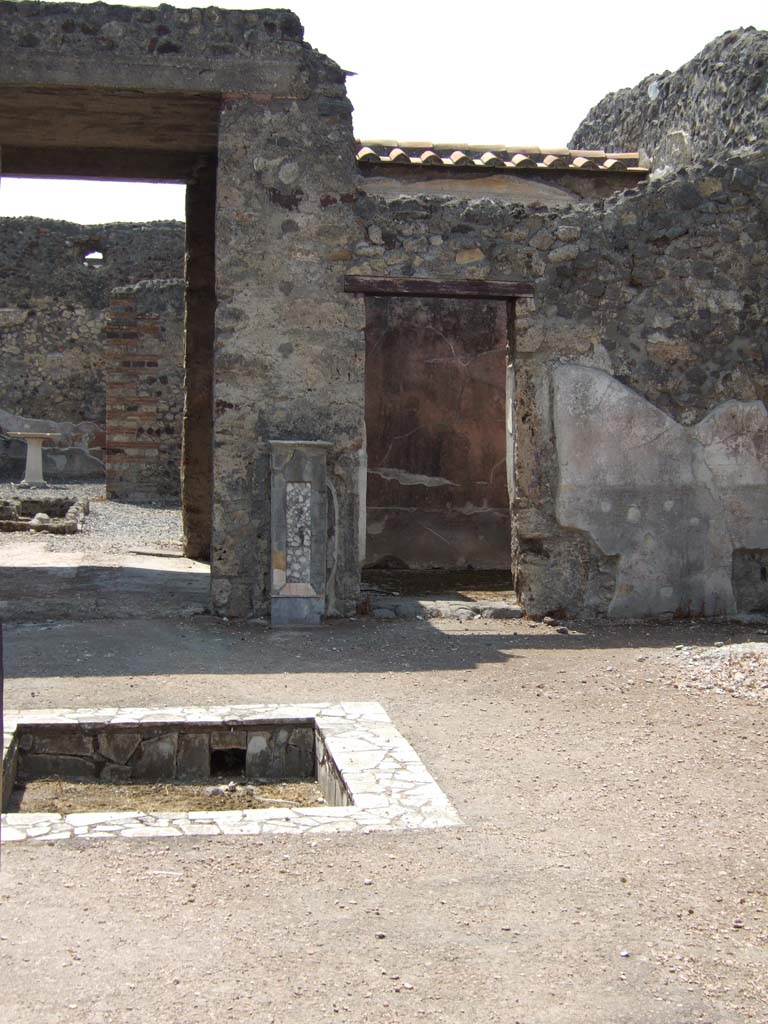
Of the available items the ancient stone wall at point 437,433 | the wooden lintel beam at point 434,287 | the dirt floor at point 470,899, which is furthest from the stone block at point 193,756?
the ancient stone wall at point 437,433

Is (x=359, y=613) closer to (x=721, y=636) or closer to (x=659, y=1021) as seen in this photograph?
(x=721, y=636)

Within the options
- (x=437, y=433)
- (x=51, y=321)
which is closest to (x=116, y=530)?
(x=437, y=433)

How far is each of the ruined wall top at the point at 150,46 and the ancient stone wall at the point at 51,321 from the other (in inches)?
540

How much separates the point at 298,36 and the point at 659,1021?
19.9ft

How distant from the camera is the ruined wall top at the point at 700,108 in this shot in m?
8.25

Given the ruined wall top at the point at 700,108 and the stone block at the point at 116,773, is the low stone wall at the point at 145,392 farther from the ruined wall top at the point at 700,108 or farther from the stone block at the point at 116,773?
the stone block at the point at 116,773

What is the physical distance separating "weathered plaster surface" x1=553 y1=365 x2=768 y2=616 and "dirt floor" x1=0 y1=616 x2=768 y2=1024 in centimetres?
233

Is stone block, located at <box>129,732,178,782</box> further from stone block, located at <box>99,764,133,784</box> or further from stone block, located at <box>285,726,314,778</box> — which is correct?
stone block, located at <box>285,726,314,778</box>

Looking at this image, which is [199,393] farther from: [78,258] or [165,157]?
[78,258]

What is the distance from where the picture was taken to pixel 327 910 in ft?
9.13

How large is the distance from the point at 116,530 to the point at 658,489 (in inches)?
239

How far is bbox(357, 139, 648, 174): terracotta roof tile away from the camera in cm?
859

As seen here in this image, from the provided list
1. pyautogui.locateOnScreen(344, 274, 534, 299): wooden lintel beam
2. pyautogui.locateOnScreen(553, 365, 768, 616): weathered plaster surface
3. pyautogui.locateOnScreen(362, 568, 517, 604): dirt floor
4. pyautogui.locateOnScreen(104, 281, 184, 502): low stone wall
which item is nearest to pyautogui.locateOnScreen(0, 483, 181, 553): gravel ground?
pyautogui.locateOnScreen(104, 281, 184, 502): low stone wall

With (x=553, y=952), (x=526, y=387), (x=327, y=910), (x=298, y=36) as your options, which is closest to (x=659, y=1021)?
(x=553, y=952)
